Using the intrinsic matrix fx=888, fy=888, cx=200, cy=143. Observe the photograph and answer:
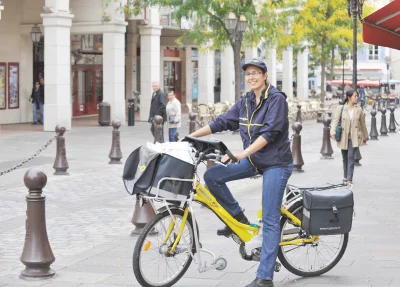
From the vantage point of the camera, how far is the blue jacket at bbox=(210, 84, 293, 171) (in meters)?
6.81

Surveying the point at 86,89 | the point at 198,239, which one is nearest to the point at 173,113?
the point at 198,239

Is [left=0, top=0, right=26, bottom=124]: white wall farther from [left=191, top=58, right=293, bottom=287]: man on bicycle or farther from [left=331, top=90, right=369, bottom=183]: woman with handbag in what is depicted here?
[left=191, top=58, right=293, bottom=287]: man on bicycle

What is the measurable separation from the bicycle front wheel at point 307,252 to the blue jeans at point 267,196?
37 centimetres

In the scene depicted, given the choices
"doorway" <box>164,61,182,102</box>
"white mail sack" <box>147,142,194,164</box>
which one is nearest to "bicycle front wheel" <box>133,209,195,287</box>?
"white mail sack" <box>147,142,194,164</box>

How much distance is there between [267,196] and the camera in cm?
686

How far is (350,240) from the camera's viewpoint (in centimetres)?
933

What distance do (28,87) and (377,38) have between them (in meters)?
20.5

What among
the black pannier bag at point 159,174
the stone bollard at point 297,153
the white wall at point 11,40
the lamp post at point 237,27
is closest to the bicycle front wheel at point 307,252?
the black pannier bag at point 159,174

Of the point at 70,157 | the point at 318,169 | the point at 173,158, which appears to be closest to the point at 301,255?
the point at 173,158

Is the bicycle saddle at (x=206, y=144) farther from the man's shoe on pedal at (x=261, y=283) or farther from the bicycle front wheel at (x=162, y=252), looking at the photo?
the man's shoe on pedal at (x=261, y=283)

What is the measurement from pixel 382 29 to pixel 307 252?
296 inches

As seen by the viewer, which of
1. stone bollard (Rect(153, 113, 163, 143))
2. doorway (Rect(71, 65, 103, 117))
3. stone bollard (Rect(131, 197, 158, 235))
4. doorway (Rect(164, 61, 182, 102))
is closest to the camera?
stone bollard (Rect(131, 197, 158, 235))

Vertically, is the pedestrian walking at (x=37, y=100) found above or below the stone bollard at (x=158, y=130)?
above

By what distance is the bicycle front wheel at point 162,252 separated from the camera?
6.64 m
